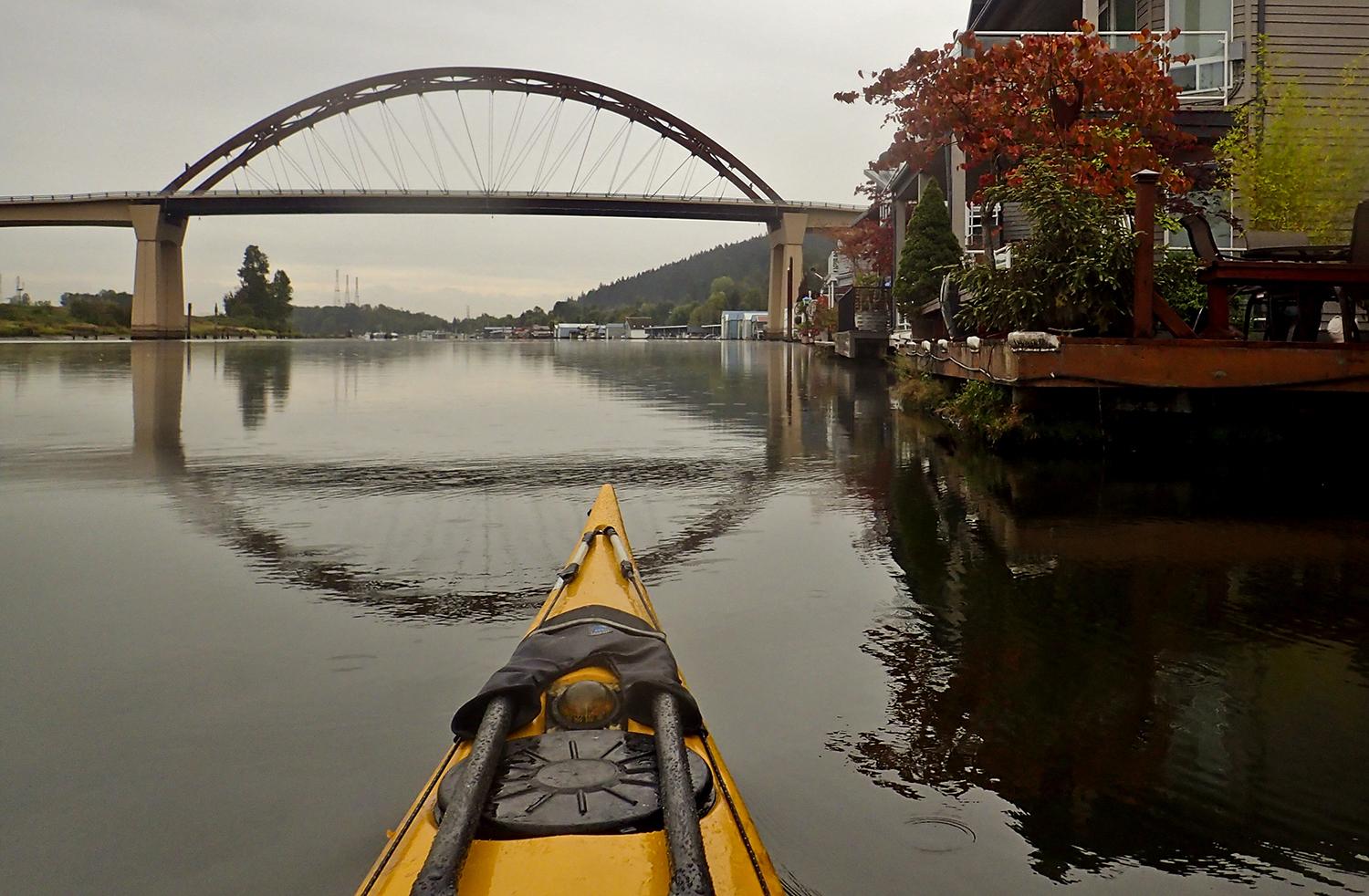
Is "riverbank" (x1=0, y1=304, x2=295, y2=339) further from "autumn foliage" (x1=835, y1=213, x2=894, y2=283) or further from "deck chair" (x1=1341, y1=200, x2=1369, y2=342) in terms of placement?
"deck chair" (x1=1341, y1=200, x2=1369, y2=342)

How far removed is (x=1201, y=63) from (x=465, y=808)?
867 inches

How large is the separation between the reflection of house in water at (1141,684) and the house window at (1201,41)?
48.0 ft

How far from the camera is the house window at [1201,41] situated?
19953mm

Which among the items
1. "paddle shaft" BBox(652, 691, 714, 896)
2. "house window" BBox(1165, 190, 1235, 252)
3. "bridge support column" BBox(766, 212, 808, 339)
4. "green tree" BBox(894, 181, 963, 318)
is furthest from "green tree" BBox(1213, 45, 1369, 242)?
"bridge support column" BBox(766, 212, 808, 339)

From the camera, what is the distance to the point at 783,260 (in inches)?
3172

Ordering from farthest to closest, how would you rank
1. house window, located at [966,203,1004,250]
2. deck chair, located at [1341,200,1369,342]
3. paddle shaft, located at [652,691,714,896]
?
house window, located at [966,203,1004,250], deck chair, located at [1341,200,1369,342], paddle shaft, located at [652,691,714,896]

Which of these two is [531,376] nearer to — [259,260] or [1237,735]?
[1237,735]

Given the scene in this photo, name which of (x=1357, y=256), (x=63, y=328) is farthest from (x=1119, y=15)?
(x=63, y=328)

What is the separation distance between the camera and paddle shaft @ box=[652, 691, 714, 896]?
2.18 m

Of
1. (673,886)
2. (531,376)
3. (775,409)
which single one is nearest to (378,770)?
(673,886)

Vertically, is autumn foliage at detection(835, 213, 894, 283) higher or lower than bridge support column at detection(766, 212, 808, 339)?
lower

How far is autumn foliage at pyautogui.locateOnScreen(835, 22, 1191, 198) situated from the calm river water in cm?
642

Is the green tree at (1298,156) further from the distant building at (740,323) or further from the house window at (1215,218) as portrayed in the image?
the distant building at (740,323)

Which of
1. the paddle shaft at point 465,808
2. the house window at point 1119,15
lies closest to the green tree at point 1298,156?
the house window at point 1119,15
